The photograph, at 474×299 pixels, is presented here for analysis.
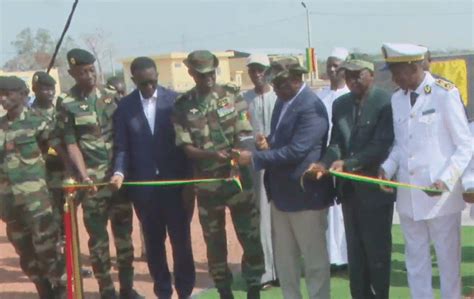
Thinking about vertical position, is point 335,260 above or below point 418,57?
below

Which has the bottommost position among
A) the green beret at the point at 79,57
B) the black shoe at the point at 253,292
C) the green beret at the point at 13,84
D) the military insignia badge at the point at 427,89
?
the black shoe at the point at 253,292

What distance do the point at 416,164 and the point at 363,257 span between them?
91cm

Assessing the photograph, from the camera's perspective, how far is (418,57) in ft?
17.8

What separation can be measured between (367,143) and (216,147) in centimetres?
124

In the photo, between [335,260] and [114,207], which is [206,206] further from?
[335,260]

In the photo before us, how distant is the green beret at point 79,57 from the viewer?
6785mm

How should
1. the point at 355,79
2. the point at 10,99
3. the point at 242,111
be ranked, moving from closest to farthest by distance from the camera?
the point at 355,79 → the point at 242,111 → the point at 10,99

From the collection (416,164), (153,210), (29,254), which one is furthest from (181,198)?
(416,164)

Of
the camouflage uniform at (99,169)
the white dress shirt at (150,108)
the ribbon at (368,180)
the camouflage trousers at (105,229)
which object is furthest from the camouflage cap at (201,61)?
the camouflage trousers at (105,229)

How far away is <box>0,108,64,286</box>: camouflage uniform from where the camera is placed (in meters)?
6.98

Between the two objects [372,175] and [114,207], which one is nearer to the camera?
[372,175]

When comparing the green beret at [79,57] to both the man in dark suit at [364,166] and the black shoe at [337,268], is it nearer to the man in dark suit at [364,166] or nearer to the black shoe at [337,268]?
the man in dark suit at [364,166]

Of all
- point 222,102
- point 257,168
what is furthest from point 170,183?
point 257,168

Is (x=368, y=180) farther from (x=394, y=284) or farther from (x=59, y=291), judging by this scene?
(x=59, y=291)
